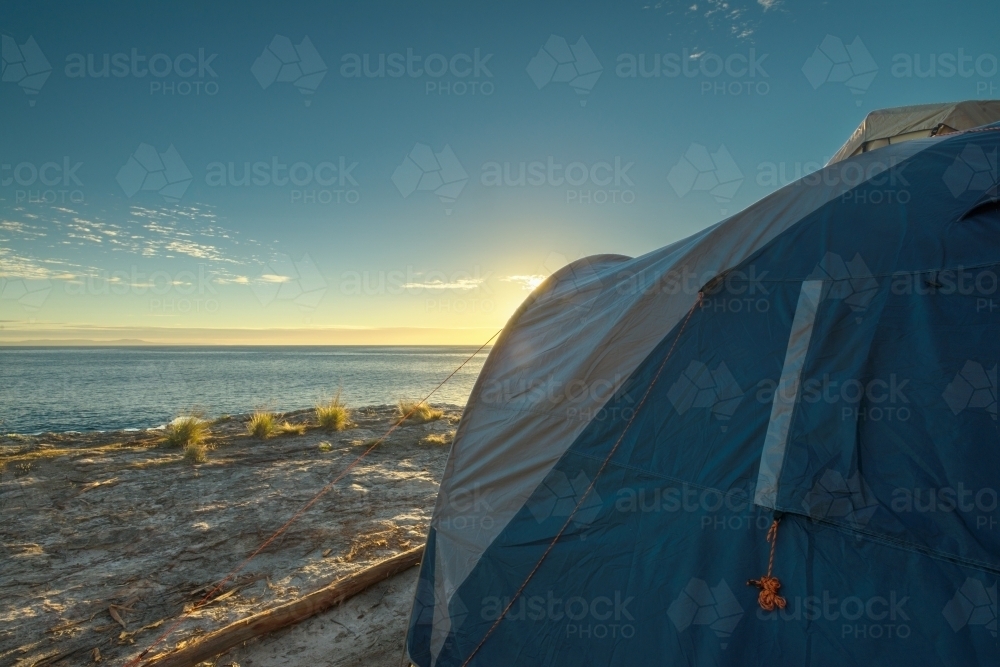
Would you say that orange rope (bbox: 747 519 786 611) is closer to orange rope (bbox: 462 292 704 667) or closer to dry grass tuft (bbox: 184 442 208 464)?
orange rope (bbox: 462 292 704 667)

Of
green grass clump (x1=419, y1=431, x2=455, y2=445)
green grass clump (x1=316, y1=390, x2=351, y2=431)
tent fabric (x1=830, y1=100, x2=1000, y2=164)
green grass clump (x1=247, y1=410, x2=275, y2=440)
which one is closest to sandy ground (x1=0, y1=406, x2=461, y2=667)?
green grass clump (x1=419, y1=431, x2=455, y2=445)

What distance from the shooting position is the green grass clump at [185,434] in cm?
1119

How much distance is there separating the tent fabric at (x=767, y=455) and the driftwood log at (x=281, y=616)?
56.2 inches

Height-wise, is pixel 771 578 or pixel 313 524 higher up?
pixel 771 578

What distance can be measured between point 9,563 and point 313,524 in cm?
310

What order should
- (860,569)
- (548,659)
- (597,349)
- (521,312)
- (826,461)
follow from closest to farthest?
1. (860,569)
2. (826,461)
3. (548,659)
4. (597,349)
5. (521,312)

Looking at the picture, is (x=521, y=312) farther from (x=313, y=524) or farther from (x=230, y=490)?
(x=230, y=490)

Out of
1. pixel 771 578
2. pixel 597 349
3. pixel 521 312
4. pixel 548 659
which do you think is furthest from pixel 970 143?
pixel 548 659

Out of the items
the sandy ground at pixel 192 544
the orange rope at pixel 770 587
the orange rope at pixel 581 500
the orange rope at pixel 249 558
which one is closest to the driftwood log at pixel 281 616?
the sandy ground at pixel 192 544

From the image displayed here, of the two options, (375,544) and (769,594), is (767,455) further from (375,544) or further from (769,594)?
(375,544)

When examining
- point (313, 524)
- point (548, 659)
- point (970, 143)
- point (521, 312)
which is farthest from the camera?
point (313, 524)

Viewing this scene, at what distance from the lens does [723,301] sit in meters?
3.21

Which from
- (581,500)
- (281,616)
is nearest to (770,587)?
(581,500)

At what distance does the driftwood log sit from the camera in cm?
374
